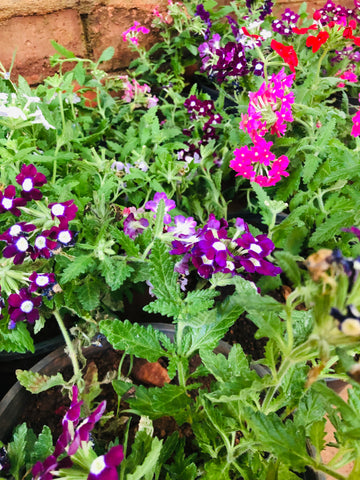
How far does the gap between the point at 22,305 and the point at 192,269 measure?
50cm

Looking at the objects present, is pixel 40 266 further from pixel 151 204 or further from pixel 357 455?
pixel 357 455

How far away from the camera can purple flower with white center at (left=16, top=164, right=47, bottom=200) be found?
889 millimetres

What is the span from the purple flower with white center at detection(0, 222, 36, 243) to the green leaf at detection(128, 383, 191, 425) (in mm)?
411

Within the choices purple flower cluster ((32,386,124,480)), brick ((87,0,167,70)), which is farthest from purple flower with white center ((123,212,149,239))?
brick ((87,0,167,70))

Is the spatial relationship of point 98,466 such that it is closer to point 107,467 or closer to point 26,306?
point 107,467

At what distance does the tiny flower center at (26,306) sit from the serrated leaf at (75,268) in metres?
0.09

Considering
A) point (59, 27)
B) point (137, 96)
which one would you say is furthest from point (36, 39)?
point (137, 96)

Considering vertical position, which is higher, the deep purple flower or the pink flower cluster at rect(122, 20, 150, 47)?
the pink flower cluster at rect(122, 20, 150, 47)

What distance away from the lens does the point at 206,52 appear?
1734 millimetres

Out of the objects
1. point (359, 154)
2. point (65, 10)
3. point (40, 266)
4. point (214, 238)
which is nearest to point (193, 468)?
point (214, 238)

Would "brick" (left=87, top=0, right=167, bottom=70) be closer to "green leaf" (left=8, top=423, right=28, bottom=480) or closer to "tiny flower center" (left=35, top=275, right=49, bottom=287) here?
"tiny flower center" (left=35, top=275, right=49, bottom=287)

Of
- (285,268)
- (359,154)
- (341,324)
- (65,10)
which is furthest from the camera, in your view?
(65,10)

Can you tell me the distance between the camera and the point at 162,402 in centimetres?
71

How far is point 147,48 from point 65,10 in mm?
475
